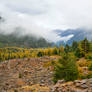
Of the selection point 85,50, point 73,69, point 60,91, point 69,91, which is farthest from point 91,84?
point 85,50

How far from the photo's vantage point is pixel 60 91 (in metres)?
13.2

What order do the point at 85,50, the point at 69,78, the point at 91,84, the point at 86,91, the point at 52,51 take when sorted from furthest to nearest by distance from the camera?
1. the point at 52,51
2. the point at 85,50
3. the point at 69,78
4. the point at 91,84
5. the point at 86,91

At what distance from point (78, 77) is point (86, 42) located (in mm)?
27328

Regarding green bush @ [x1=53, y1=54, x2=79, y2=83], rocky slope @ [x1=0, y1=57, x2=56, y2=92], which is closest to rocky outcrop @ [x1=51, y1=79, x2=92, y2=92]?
green bush @ [x1=53, y1=54, x2=79, y2=83]

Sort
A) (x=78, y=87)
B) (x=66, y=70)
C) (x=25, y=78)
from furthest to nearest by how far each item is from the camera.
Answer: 1. (x=25, y=78)
2. (x=66, y=70)
3. (x=78, y=87)

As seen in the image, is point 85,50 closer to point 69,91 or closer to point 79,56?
point 79,56

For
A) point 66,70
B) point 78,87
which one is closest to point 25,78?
point 66,70

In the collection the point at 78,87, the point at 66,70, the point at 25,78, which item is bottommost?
the point at 25,78

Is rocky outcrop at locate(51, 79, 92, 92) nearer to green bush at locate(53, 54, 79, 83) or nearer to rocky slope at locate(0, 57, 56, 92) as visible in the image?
green bush at locate(53, 54, 79, 83)

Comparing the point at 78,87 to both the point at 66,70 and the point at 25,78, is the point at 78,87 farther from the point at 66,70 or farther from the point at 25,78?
the point at 25,78

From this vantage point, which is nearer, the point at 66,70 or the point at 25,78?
the point at 66,70

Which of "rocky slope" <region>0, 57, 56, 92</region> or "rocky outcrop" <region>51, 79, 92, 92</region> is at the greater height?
"rocky outcrop" <region>51, 79, 92, 92</region>

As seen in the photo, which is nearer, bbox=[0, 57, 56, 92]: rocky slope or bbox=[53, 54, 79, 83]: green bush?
bbox=[53, 54, 79, 83]: green bush

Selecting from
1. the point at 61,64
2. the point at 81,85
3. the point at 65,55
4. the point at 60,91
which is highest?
the point at 65,55
